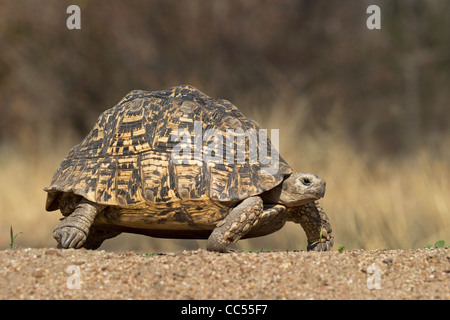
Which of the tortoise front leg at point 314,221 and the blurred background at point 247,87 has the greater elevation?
the blurred background at point 247,87

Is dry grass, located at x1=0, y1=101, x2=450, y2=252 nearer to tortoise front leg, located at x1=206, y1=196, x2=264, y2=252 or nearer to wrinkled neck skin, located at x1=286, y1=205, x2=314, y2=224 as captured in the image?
wrinkled neck skin, located at x1=286, y1=205, x2=314, y2=224

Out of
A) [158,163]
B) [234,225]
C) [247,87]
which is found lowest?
[234,225]

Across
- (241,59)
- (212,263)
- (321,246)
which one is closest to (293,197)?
(321,246)

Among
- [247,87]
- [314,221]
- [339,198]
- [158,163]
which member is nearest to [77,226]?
[158,163]

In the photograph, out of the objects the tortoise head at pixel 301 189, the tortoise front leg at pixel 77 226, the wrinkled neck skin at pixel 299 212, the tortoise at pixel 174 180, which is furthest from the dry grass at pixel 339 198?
the tortoise front leg at pixel 77 226

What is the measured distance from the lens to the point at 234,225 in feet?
11.9

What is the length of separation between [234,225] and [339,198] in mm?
2376

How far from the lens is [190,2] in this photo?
11078mm

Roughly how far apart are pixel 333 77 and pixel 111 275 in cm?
926

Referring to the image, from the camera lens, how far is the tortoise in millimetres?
3740

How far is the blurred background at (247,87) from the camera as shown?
598 cm

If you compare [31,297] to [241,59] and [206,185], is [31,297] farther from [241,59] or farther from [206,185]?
[241,59]

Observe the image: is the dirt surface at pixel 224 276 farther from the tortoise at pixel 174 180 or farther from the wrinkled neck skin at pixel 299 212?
the wrinkled neck skin at pixel 299 212

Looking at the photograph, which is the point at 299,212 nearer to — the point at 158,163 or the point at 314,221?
the point at 314,221
